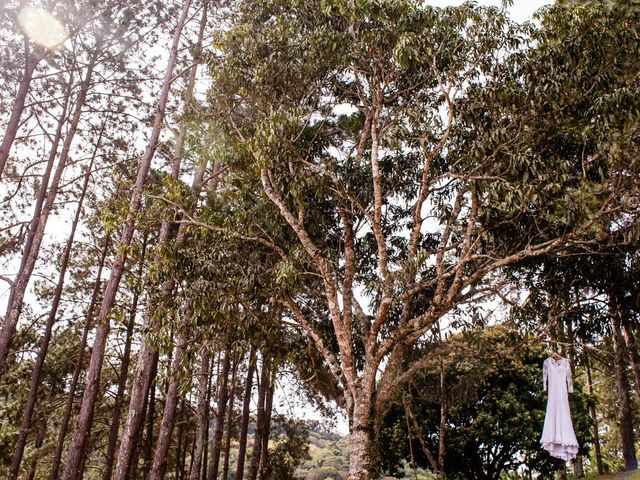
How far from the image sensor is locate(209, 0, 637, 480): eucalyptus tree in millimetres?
6746

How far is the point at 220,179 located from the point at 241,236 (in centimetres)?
491

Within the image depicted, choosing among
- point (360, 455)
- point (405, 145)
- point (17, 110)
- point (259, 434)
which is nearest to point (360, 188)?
point (405, 145)

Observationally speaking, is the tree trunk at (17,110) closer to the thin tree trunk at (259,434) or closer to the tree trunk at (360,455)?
the tree trunk at (360,455)

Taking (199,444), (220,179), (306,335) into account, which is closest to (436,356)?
(306,335)

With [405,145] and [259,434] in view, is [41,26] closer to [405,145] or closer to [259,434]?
[405,145]

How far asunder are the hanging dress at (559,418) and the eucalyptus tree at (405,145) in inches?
81.9

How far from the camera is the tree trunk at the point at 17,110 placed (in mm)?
8422

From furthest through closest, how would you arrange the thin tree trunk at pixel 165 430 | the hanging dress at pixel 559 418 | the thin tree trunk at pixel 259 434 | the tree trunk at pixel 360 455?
the thin tree trunk at pixel 259 434 < the thin tree trunk at pixel 165 430 < the hanging dress at pixel 559 418 < the tree trunk at pixel 360 455

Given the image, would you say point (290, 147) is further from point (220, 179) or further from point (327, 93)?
point (220, 179)

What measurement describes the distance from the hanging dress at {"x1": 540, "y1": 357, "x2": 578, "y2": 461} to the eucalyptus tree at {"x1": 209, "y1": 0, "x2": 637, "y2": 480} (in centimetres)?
208

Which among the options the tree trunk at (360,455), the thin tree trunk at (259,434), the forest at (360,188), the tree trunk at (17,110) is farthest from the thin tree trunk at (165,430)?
the tree trunk at (17,110)

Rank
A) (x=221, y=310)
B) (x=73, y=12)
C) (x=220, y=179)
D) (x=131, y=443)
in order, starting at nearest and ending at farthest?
1. (x=221, y=310)
2. (x=131, y=443)
3. (x=73, y=12)
4. (x=220, y=179)

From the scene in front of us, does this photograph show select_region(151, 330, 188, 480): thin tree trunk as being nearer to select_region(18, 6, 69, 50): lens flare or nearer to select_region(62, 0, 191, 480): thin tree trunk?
select_region(62, 0, 191, 480): thin tree trunk

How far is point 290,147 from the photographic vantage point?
776 cm
